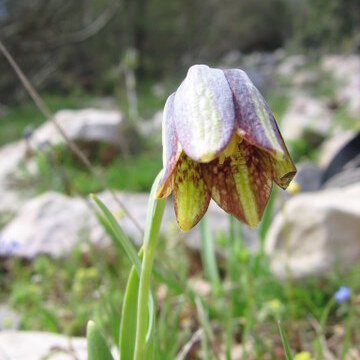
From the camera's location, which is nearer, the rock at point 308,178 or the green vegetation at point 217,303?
the green vegetation at point 217,303

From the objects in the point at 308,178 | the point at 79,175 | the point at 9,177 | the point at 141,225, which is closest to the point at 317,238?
the point at 141,225

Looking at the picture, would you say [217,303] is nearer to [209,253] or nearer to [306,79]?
[209,253]

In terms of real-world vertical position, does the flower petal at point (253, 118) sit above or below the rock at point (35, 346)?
above

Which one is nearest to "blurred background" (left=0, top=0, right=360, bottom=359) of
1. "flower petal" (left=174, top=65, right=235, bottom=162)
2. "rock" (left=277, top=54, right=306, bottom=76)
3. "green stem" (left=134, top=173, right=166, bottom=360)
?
"green stem" (left=134, top=173, right=166, bottom=360)

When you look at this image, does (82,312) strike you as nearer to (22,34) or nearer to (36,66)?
(22,34)

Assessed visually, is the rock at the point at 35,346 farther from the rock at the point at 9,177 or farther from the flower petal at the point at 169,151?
the rock at the point at 9,177

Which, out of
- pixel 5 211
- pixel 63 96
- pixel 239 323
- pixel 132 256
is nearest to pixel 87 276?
pixel 239 323

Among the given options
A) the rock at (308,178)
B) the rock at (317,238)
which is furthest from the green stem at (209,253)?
the rock at (308,178)
